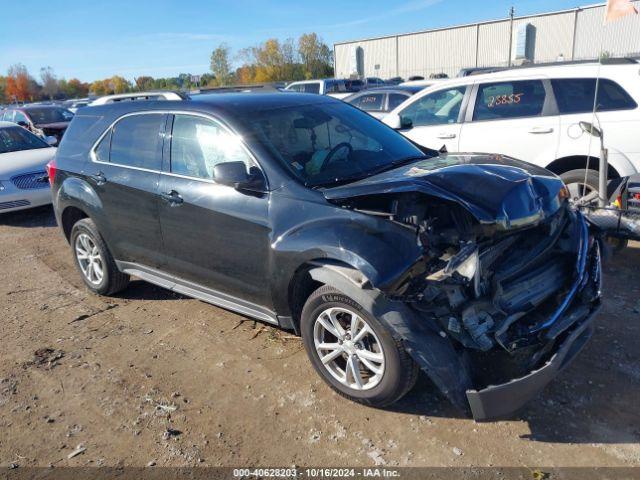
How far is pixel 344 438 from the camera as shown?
300 centimetres

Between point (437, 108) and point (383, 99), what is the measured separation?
514 cm

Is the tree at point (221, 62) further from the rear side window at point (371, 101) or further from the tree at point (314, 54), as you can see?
the rear side window at point (371, 101)

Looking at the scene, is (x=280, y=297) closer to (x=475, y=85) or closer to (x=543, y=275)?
(x=543, y=275)

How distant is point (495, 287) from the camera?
114 inches

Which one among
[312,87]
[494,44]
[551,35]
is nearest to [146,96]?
[312,87]

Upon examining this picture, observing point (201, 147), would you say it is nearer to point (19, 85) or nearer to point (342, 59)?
point (342, 59)

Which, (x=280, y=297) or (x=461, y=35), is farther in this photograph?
(x=461, y=35)

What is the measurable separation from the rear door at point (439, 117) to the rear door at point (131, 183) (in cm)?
327

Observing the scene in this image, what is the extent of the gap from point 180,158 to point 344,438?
244cm

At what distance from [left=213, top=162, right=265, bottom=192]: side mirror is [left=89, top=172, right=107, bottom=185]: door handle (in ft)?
5.77

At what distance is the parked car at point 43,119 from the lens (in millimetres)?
15609

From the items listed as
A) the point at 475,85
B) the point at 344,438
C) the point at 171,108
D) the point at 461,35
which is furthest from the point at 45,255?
the point at 461,35

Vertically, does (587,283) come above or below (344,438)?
above

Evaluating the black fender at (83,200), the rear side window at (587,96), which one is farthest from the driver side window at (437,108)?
the black fender at (83,200)
